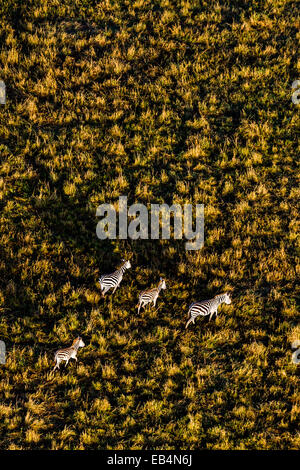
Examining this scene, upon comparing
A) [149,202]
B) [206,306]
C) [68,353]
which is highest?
[149,202]

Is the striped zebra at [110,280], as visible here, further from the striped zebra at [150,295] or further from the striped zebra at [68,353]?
the striped zebra at [68,353]

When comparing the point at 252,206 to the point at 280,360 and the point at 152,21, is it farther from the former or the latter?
the point at 152,21

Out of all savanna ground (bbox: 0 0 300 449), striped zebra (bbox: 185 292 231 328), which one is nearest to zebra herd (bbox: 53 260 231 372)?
striped zebra (bbox: 185 292 231 328)

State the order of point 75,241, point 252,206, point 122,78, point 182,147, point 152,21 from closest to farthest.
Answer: point 75,241, point 252,206, point 182,147, point 122,78, point 152,21

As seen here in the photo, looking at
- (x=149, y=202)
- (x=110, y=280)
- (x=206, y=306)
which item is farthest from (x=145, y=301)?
(x=149, y=202)

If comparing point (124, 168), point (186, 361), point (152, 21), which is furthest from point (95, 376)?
point (152, 21)

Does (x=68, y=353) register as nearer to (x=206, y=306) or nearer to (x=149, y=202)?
(x=206, y=306)

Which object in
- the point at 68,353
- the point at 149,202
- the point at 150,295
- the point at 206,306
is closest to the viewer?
the point at 68,353
